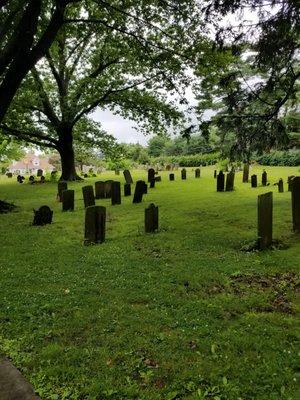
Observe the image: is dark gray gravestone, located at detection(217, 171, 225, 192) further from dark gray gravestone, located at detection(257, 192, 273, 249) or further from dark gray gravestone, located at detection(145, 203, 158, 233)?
dark gray gravestone, located at detection(257, 192, 273, 249)

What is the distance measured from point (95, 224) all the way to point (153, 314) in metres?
4.22

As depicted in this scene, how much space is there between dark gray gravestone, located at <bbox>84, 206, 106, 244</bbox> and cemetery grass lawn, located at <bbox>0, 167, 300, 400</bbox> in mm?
318

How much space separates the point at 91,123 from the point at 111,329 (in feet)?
81.1

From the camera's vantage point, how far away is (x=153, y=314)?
18.1 feet

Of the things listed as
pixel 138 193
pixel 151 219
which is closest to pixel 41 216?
pixel 151 219

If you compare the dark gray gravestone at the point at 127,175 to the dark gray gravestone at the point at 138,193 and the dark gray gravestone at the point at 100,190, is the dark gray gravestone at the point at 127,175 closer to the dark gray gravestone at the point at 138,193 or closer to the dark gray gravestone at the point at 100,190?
the dark gray gravestone at the point at 100,190

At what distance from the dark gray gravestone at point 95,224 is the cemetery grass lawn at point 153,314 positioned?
32cm

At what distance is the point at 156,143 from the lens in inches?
3036

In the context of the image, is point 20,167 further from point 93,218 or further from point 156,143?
point 93,218

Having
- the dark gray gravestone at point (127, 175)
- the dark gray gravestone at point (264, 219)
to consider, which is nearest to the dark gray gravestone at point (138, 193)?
the dark gray gravestone at point (264, 219)

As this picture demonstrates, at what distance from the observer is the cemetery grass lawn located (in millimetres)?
4023

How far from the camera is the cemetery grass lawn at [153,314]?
158 inches

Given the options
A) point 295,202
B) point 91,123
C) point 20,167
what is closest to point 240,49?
point 295,202

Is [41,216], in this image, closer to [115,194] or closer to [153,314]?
[115,194]
